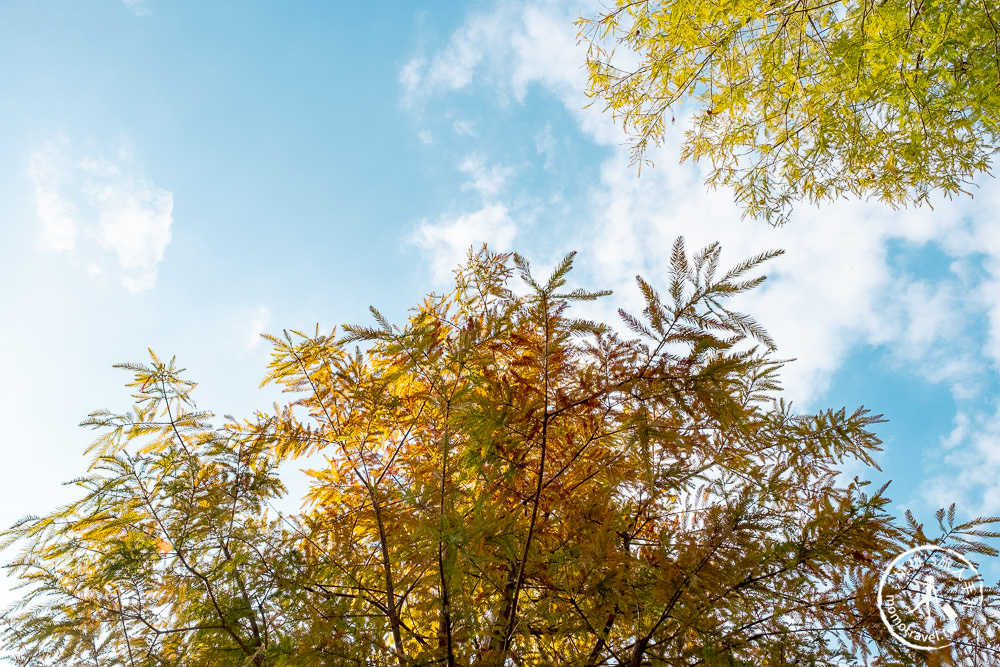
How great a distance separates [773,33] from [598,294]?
285 cm

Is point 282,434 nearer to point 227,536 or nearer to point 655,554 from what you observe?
point 227,536

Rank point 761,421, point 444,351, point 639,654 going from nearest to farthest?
point 639,654
point 444,351
point 761,421

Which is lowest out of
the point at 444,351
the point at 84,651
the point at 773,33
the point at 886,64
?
the point at 84,651

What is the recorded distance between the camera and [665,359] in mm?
1694

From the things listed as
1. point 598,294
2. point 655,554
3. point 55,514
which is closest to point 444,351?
point 598,294

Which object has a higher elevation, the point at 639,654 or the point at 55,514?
the point at 55,514

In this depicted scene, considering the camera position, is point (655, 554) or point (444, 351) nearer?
point (655, 554)

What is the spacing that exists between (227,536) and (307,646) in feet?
2.47

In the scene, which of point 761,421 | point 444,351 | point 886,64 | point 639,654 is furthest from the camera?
point 886,64

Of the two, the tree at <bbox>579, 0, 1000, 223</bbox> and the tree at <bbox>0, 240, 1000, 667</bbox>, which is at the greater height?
the tree at <bbox>579, 0, 1000, 223</bbox>

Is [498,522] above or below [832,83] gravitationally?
below

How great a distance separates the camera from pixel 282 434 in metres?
2.46

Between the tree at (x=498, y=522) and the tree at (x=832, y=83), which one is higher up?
the tree at (x=832, y=83)

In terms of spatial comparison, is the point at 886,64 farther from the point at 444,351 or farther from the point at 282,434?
the point at 282,434
